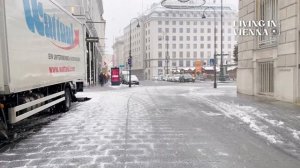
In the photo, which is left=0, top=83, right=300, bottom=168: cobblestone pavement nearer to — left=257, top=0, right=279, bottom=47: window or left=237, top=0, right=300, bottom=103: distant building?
left=237, top=0, right=300, bottom=103: distant building

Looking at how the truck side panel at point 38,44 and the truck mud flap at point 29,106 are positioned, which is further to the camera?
the truck mud flap at point 29,106

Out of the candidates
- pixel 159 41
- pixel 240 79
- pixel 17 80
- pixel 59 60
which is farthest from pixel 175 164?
pixel 159 41

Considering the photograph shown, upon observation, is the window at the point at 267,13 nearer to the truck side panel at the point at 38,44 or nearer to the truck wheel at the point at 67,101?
the truck side panel at the point at 38,44

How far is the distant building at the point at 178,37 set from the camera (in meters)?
134

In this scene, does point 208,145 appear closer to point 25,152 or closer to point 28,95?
point 25,152

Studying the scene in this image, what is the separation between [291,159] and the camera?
7215 mm

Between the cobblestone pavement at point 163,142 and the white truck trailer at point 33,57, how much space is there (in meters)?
0.84

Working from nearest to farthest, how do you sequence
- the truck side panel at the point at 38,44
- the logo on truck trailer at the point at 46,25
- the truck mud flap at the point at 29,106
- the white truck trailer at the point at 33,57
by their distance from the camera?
1. the white truck trailer at the point at 33,57
2. the truck side panel at the point at 38,44
3. the truck mud flap at the point at 29,106
4. the logo on truck trailer at the point at 46,25

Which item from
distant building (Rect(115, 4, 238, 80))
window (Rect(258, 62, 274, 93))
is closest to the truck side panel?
window (Rect(258, 62, 274, 93))

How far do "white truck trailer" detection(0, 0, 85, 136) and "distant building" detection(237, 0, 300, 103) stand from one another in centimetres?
911

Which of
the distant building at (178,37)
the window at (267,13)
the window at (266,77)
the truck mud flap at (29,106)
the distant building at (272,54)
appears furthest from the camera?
the distant building at (178,37)

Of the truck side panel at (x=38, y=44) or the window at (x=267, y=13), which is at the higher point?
the window at (x=267, y=13)

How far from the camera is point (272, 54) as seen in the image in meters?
19.6

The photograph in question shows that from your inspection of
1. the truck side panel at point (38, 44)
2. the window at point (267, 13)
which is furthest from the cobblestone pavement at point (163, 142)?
the window at point (267, 13)
